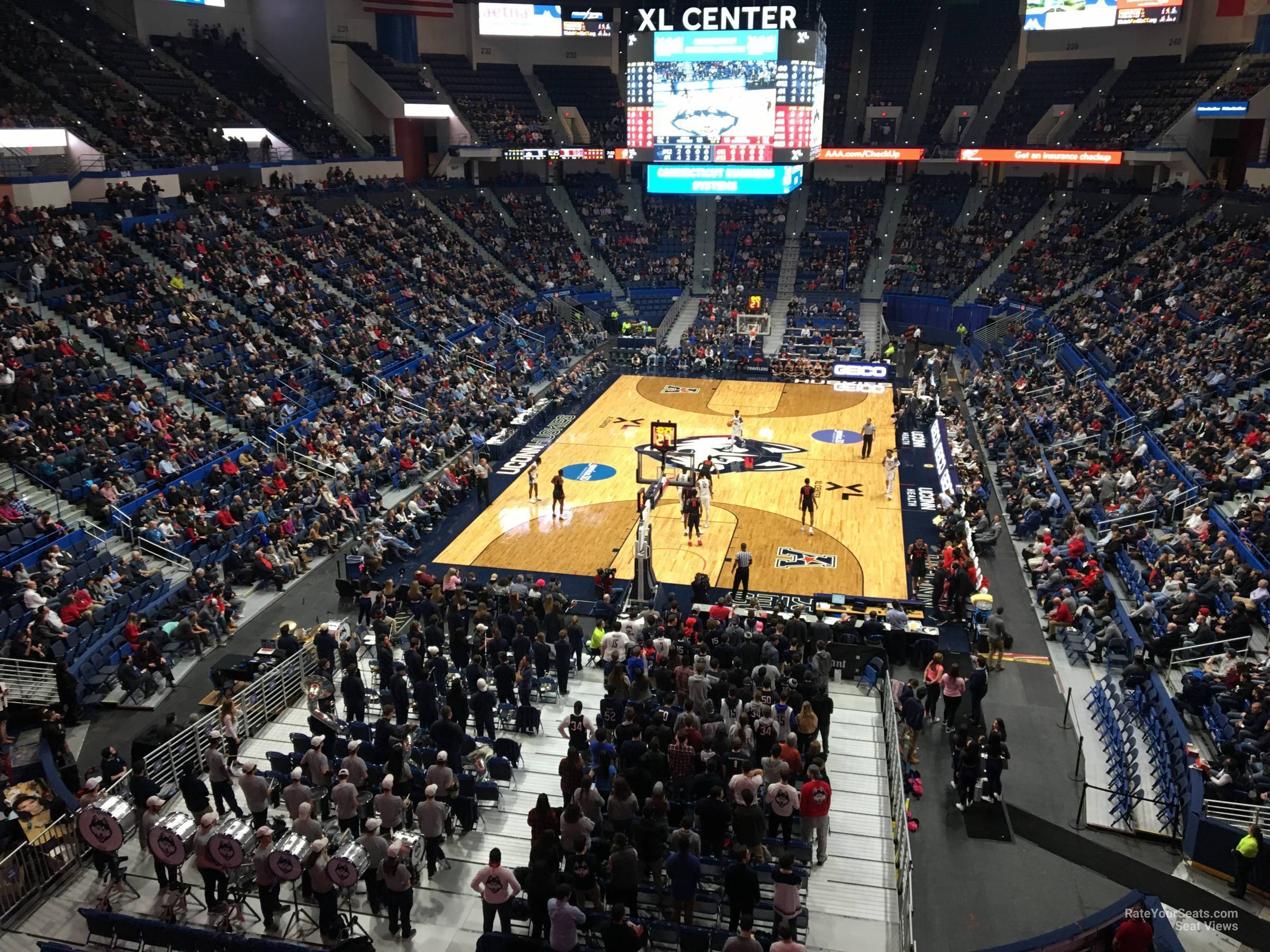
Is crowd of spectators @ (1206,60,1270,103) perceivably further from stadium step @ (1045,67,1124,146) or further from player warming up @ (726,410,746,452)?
player warming up @ (726,410,746,452)

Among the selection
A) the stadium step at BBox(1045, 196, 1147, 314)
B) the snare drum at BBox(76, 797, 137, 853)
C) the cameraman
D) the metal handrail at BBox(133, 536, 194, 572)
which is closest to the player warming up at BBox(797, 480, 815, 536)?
the cameraman

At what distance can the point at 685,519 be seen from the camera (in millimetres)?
26156

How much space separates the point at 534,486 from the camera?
1105 inches

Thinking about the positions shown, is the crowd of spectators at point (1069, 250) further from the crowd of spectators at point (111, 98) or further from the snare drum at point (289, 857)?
the snare drum at point (289, 857)

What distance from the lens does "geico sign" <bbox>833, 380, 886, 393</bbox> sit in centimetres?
4081

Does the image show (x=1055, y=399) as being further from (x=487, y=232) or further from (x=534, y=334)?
(x=487, y=232)

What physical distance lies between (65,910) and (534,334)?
32933mm

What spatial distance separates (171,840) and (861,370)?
35055mm

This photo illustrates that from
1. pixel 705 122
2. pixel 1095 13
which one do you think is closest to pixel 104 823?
pixel 705 122

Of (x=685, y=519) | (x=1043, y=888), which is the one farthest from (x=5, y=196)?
(x=1043, y=888)

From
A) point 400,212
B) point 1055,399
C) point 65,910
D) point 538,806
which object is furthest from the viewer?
point 400,212

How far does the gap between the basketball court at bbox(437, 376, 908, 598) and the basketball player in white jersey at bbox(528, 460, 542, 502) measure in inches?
7.8

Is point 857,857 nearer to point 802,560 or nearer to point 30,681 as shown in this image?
point 802,560

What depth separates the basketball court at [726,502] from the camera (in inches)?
950
